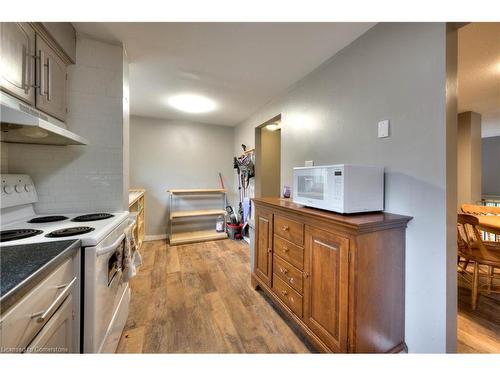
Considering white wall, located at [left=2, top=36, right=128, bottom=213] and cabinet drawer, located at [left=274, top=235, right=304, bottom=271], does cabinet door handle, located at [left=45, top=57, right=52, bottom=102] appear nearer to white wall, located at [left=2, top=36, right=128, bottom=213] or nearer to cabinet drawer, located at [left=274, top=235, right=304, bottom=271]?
white wall, located at [left=2, top=36, right=128, bottom=213]

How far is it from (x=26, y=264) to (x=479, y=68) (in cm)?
369

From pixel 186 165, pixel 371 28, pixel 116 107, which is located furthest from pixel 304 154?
pixel 186 165

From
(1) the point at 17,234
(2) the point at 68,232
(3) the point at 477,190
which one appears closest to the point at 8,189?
(1) the point at 17,234

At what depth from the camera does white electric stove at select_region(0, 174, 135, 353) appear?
96cm

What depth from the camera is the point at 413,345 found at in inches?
47.8

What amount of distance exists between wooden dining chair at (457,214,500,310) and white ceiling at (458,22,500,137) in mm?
1473

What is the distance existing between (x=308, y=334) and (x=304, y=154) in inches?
64.4

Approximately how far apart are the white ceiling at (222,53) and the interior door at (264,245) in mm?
1437

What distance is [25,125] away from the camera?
961 millimetres

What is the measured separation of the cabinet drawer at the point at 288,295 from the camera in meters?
1.47

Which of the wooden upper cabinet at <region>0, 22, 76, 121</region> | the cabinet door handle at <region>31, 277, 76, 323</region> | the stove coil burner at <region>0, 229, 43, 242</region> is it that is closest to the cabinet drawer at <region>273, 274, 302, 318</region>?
the cabinet door handle at <region>31, 277, 76, 323</region>

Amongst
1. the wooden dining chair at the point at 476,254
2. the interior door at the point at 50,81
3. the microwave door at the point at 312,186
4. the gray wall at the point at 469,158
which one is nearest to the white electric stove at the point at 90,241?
the interior door at the point at 50,81

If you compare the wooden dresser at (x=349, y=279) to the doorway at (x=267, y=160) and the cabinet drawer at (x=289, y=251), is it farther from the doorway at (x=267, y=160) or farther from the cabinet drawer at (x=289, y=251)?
the doorway at (x=267, y=160)
